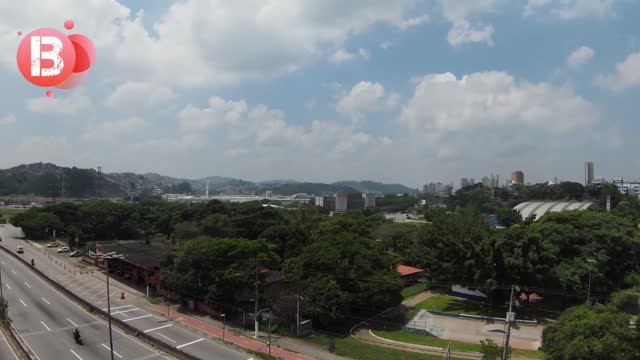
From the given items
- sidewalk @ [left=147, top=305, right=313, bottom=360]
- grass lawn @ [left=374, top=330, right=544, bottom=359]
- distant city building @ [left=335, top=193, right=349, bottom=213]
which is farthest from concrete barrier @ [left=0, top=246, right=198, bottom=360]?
distant city building @ [left=335, top=193, right=349, bottom=213]

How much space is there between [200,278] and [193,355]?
9.82 m

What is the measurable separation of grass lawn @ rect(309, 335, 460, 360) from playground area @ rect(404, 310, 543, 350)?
5302 millimetres

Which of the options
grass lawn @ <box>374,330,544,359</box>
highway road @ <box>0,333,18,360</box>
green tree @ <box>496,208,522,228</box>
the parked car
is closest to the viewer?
highway road @ <box>0,333,18,360</box>

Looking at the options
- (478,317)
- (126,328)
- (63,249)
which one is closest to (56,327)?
(126,328)

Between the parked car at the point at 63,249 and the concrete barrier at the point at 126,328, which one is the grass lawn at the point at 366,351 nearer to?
the concrete barrier at the point at 126,328

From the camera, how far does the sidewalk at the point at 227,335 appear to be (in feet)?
89.3

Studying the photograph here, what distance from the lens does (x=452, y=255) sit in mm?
37875

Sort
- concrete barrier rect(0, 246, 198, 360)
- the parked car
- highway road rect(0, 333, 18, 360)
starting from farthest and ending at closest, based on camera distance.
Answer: the parked car, concrete barrier rect(0, 246, 198, 360), highway road rect(0, 333, 18, 360)

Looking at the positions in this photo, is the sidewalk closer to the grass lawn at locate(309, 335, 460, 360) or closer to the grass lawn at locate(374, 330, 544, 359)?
the grass lawn at locate(309, 335, 460, 360)

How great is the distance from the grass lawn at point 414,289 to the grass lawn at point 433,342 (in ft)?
38.9

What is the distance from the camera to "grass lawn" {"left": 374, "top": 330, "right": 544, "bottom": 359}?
26.5m

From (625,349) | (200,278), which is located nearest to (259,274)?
(200,278)

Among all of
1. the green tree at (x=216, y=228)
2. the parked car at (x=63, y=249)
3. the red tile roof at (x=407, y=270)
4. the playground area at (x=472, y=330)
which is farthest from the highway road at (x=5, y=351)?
the parked car at (x=63, y=249)

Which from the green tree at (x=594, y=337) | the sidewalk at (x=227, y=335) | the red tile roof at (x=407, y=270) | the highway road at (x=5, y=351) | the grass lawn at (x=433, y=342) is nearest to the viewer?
the green tree at (x=594, y=337)
